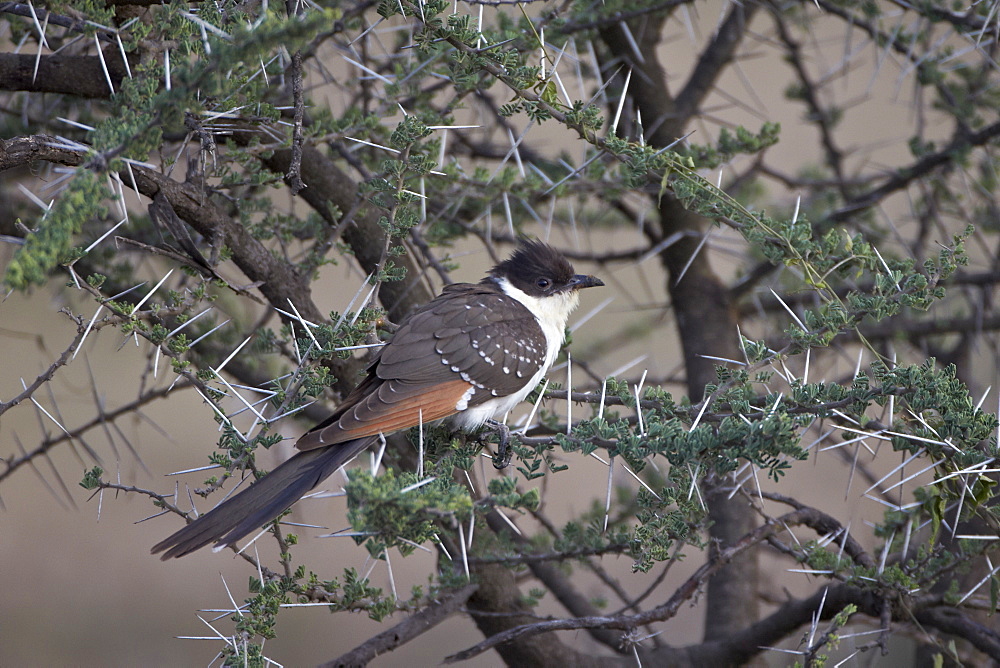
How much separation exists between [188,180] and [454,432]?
1.53m

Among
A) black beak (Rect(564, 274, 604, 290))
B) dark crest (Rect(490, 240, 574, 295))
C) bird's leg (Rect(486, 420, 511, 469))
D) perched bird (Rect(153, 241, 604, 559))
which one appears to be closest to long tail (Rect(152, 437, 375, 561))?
perched bird (Rect(153, 241, 604, 559))

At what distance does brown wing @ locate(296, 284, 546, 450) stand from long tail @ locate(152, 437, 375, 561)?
2.4 inches

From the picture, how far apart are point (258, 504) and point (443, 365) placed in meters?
1.00

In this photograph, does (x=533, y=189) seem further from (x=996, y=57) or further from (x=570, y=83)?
(x=996, y=57)

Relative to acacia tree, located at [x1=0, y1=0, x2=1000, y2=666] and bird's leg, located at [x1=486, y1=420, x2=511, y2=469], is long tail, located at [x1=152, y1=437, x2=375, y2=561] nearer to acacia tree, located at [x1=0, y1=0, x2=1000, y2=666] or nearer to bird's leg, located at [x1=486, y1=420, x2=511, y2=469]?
acacia tree, located at [x1=0, y1=0, x2=1000, y2=666]

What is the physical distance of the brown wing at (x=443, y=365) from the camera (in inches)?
120

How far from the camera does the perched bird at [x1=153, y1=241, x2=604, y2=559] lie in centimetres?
264

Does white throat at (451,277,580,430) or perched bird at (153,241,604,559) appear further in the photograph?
white throat at (451,277,580,430)

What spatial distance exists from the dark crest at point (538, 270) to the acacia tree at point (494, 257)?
1.04 feet

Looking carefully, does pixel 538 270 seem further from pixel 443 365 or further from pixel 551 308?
pixel 443 365

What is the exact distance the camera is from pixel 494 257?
4191mm

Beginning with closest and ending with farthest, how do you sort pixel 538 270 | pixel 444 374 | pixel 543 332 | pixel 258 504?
pixel 258 504 < pixel 444 374 < pixel 543 332 < pixel 538 270

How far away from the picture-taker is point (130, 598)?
7375 millimetres

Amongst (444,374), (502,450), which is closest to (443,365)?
(444,374)
